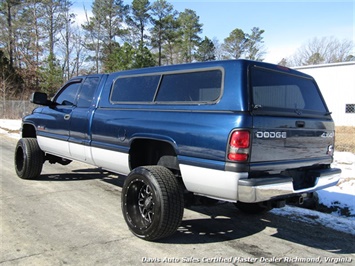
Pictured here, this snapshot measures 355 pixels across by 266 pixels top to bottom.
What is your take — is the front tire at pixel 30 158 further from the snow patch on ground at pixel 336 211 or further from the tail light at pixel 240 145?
the tail light at pixel 240 145

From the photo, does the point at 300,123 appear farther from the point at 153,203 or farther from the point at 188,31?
the point at 188,31

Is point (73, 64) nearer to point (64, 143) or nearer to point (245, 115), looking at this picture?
point (64, 143)

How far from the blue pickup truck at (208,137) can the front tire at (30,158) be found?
184 cm

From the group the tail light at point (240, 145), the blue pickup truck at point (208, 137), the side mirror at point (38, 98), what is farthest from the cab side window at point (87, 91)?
the tail light at point (240, 145)

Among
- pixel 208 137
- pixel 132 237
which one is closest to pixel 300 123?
pixel 208 137

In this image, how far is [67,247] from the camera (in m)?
3.53

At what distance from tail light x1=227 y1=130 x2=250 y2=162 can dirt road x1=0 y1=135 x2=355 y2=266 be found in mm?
1066

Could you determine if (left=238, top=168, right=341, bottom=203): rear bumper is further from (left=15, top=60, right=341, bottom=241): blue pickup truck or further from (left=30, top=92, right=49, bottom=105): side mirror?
(left=30, top=92, right=49, bottom=105): side mirror

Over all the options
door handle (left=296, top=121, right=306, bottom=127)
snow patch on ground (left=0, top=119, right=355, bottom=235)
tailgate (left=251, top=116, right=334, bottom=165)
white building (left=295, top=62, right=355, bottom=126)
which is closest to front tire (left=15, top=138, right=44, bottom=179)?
snow patch on ground (left=0, top=119, right=355, bottom=235)

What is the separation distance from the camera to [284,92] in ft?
12.7

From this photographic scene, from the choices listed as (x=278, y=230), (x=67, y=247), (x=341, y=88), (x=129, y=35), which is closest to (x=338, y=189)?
(x=278, y=230)

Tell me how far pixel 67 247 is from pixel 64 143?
7.95 feet

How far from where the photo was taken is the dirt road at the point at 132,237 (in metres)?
3.36

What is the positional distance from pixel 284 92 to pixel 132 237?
7.99 ft
